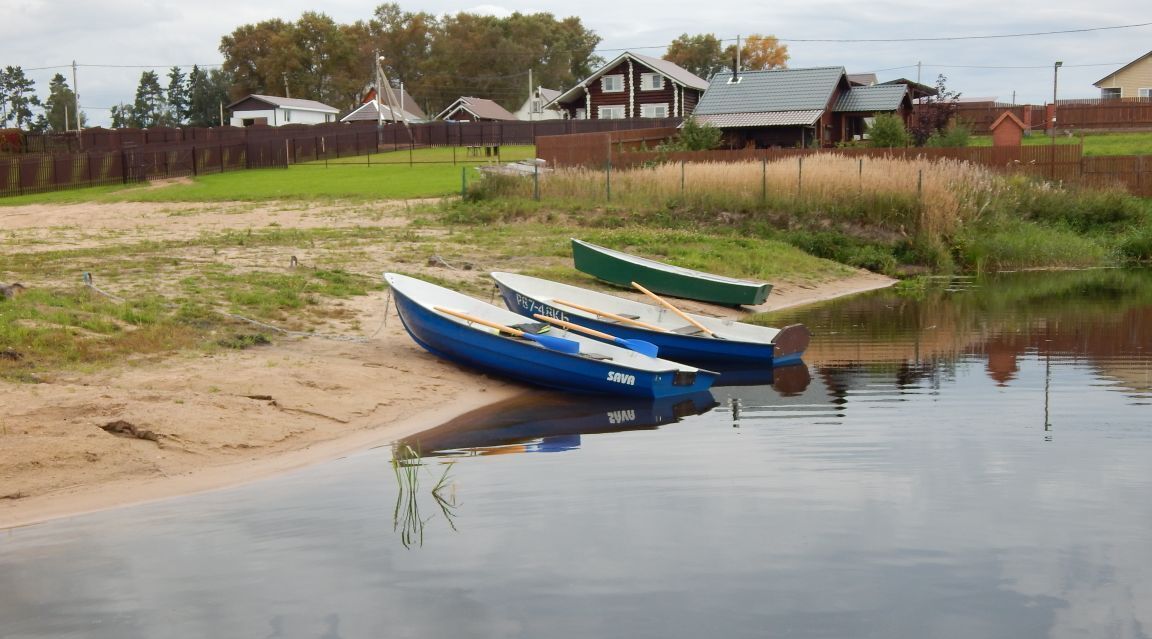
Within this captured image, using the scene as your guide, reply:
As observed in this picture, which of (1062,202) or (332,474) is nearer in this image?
(332,474)

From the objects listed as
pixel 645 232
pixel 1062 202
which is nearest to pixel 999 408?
pixel 645 232

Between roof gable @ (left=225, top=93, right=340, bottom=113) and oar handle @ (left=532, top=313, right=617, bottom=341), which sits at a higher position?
roof gable @ (left=225, top=93, right=340, bottom=113)

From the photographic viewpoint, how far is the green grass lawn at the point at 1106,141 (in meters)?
46.9

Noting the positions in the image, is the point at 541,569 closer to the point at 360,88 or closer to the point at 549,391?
the point at 549,391

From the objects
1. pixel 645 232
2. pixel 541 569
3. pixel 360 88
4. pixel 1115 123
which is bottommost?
pixel 541 569

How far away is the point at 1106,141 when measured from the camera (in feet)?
171

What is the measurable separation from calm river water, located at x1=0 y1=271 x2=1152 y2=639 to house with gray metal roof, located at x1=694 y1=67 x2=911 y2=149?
137 feet

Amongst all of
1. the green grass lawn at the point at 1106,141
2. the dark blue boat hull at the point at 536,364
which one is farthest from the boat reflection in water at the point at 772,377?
the green grass lawn at the point at 1106,141

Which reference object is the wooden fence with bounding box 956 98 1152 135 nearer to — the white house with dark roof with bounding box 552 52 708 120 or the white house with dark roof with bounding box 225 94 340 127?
the white house with dark roof with bounding box 552 52 708 120

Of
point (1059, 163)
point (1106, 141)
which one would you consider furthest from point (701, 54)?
point (1059, 163)

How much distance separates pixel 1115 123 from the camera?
59375 millimetres

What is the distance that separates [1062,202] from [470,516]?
28437 millimetres

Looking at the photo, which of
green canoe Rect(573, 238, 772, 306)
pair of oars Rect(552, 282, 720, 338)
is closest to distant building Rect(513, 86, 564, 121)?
green canoe Rect(573, 238, 772, 306)

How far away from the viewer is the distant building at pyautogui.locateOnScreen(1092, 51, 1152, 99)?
249 feet
